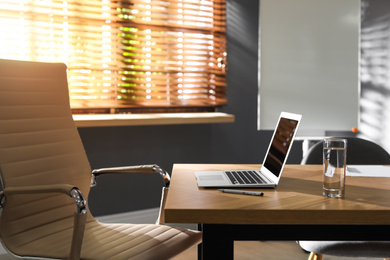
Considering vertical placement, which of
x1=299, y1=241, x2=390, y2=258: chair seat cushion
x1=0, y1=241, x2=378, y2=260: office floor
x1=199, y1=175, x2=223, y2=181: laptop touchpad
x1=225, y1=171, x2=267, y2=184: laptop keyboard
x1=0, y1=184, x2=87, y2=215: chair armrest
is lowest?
x1=0, y1=241, x2=378, y2=260: office floor

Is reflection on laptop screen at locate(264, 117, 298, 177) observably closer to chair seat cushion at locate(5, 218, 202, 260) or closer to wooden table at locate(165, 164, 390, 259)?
wooden table at locate(165, 164, 390, 259)

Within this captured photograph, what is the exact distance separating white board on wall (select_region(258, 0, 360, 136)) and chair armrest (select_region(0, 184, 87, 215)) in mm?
2402

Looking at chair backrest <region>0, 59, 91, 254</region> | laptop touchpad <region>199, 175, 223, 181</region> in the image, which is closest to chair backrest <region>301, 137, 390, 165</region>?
laptop touchpad <region>199, 175, 223, 181</region>

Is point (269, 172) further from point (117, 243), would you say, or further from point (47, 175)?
point (47, 175)

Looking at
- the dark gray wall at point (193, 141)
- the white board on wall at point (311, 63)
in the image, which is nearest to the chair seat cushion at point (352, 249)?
the dark gray wall at point (193, 141)

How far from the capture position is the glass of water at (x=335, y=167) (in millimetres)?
1318

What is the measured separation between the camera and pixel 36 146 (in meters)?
1.87

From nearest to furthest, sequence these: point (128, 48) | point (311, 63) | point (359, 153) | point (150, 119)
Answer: point (359, 153)
point (150, 119)
point (128, 48)
point (311, 63)

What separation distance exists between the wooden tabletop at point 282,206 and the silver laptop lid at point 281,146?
0.07 m

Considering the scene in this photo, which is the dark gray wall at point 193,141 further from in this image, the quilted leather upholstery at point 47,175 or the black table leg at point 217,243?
the black table leg at point 217,243

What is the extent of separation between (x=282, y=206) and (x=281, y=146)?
388 millimetres

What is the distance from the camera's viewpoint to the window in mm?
2953

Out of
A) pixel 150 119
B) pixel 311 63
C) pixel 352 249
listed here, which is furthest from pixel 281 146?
pixel 311 63

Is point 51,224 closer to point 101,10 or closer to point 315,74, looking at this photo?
point 101,10
